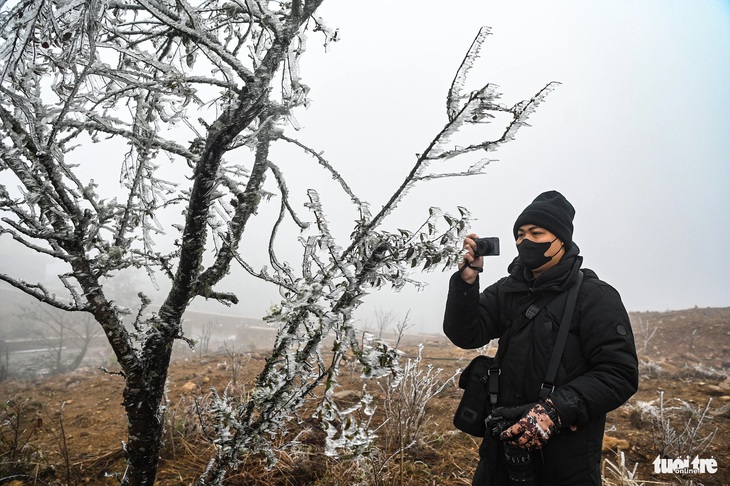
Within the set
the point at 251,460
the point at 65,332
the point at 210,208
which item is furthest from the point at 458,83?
the point at 65,332

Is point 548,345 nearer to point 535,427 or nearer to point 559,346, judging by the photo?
point 559,346

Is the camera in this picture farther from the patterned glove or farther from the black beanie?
the patterned glove

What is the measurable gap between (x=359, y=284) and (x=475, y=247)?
3.47 ft

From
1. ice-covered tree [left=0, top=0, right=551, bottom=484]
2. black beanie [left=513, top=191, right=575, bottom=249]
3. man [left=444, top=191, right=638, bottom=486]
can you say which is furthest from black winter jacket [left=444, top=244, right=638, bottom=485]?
ice-covered tree [left=0, top=0, right=551, bottom=484]

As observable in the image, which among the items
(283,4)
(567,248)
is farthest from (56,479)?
(567,248)

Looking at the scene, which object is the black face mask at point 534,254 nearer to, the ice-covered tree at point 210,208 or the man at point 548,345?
the man at point 548,345

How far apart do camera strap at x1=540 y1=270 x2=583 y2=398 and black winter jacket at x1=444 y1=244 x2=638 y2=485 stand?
0.03m

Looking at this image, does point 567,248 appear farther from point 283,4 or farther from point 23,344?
point 23,344

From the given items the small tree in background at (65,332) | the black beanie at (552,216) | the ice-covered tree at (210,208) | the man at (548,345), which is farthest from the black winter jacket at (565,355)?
the small tree in background at (65,332)

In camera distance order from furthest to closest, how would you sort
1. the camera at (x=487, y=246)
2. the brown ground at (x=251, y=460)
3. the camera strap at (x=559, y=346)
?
the brown ground at (x=251, y=460) → the camera at (x=487, y=246) → the camera strap at (x=559, y=346)

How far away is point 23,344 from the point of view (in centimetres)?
2977

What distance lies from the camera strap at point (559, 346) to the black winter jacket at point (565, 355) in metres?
0.03

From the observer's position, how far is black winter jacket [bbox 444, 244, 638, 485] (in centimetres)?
150

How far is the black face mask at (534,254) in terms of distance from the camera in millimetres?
1897
